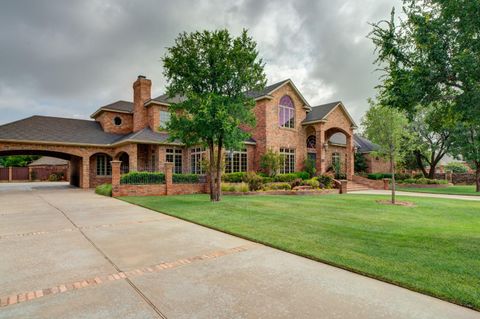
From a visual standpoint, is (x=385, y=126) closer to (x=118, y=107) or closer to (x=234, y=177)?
(x=234, y=177)

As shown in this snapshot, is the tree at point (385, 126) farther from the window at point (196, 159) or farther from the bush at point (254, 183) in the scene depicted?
the window at point (196, 159)

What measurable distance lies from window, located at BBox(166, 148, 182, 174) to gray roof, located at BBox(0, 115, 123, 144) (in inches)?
219

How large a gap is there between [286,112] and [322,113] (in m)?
3.61

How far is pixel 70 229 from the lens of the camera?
698 cm

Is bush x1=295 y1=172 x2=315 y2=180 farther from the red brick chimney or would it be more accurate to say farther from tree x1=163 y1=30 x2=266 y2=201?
the red brick chimney

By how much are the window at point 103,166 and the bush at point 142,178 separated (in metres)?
9.78

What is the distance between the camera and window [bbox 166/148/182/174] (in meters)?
21.4

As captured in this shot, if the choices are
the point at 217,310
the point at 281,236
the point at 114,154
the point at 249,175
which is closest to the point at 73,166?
the point at 114,154

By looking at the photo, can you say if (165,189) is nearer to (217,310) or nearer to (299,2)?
(299,2)

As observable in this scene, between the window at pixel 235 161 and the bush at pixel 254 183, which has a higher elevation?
the window at pixel 235 161

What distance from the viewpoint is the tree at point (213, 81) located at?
12.0m

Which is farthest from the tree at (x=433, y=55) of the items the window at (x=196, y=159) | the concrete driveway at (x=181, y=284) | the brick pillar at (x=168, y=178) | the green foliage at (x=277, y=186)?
the window at (x=196, y=159)

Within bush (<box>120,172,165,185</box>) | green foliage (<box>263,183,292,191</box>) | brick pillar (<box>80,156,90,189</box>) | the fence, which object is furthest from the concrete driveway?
brick pillar (<box>80,156,90,189</box>)

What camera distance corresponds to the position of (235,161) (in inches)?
851
